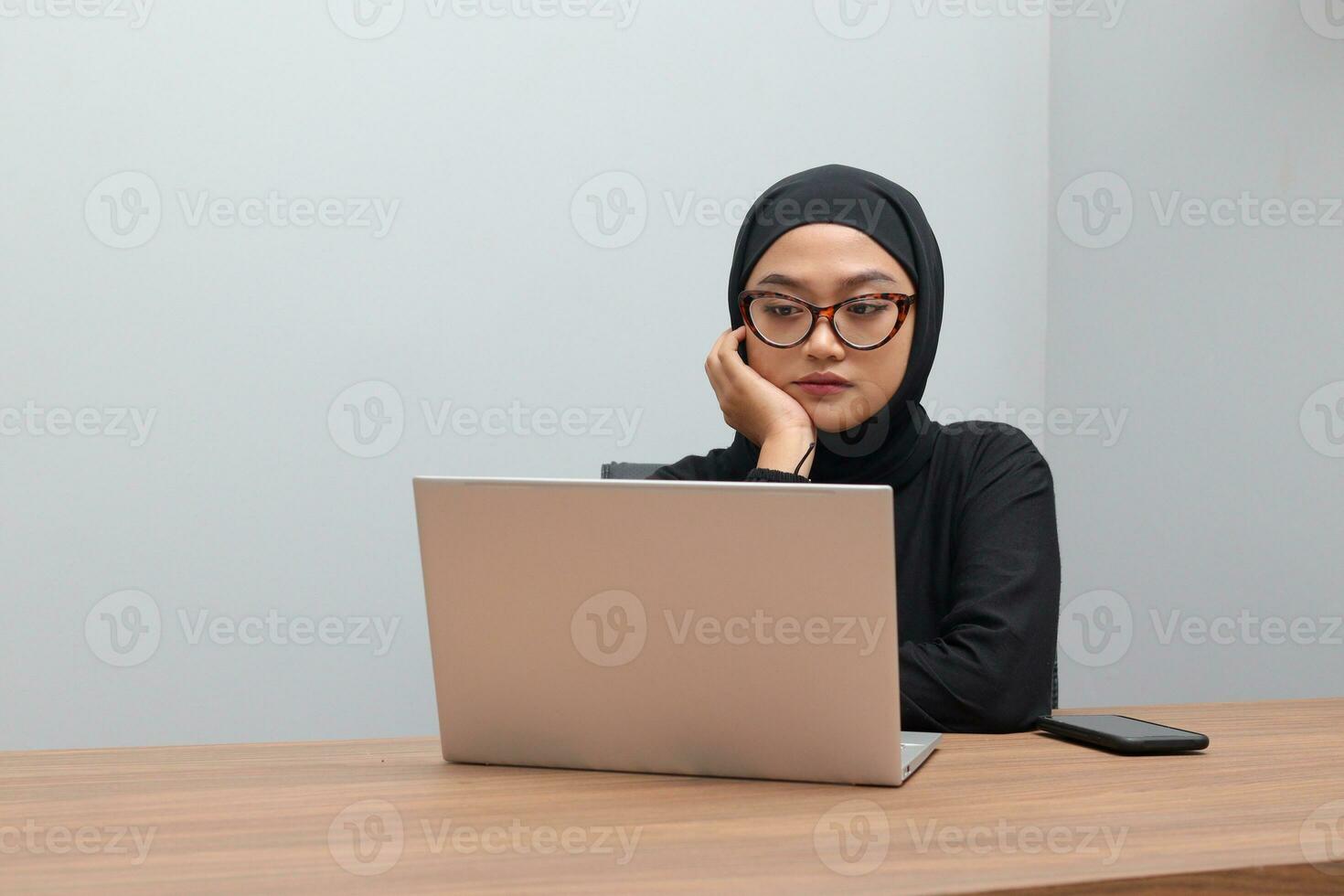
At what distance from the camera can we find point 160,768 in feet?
3.60

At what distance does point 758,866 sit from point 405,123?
80.9 inches

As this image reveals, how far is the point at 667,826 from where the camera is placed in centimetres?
85

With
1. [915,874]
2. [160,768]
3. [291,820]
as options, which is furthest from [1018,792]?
[160,768]
